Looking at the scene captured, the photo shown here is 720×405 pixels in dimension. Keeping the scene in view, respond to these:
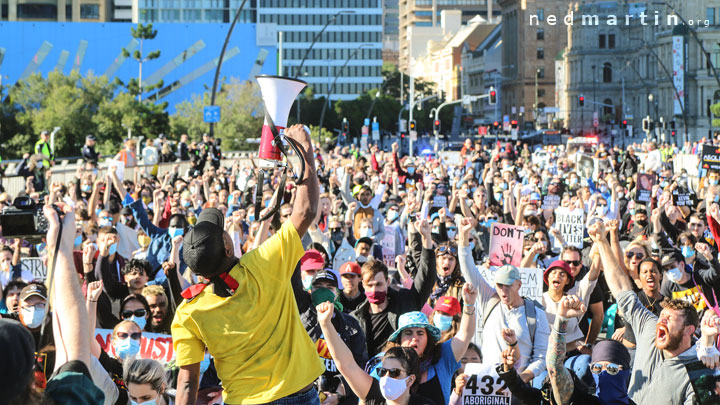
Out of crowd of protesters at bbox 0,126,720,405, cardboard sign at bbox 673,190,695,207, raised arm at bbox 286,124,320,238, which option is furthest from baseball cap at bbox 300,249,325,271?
cardboard sign at bbox 673,190,695,207

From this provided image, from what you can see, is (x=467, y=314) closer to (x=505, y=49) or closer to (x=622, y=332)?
(x=622, y=332)

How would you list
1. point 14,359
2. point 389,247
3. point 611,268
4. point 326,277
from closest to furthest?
1. point 14,359
2. point 611,268
3. point 326,277
4. point 389,247

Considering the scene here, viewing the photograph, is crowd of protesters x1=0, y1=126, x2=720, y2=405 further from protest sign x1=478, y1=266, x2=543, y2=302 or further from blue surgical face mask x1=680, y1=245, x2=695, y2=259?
protest sign x1=478, y1=266, x2=543, y2=302

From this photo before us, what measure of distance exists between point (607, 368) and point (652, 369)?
23 cm

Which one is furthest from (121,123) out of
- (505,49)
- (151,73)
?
(505,49)

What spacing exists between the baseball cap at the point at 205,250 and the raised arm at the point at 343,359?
85cm

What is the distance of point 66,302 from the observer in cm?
369

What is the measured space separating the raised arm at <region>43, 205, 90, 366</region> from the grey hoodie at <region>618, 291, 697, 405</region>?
A: 3.33 meters

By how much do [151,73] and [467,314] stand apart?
99709 mm

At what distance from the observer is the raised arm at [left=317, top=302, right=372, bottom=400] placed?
18.1 feet

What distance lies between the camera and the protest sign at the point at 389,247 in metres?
12.7

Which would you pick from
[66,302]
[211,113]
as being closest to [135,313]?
[66,302]

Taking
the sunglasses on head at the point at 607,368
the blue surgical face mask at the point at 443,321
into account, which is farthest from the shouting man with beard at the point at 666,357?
the blue surgical face mask at the point at 443,321

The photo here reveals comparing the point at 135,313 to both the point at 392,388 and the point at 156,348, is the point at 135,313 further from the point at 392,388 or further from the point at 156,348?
the point at 392,388
